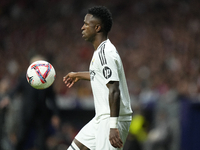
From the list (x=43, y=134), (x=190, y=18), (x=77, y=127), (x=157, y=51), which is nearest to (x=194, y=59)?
(x=157, y=51)

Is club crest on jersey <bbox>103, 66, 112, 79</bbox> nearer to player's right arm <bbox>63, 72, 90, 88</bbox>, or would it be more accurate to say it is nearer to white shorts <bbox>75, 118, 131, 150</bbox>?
white shorts <bbox>75, 118, 131, 150</bbox>

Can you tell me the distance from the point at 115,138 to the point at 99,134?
1.17ft

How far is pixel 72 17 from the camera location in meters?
16.9

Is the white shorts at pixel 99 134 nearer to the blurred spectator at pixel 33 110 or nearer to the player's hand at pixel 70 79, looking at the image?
the player's hand at pixel 70 79

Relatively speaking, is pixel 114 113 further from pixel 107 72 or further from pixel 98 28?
pixel 98 28

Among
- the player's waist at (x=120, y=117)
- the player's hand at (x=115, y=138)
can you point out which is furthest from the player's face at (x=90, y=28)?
the player's hand at (x=115, y=138)

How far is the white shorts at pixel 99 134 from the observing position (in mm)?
3494

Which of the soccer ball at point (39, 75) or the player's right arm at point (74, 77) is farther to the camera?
the player's right arm at point (74, 77)

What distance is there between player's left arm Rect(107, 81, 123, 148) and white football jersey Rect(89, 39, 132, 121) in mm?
142

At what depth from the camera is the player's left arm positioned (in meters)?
3.26

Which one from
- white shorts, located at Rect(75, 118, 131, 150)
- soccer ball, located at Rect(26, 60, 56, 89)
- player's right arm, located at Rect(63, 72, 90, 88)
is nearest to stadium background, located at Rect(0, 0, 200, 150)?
player's right arm, located at Rect(63, 72, 90, 88)

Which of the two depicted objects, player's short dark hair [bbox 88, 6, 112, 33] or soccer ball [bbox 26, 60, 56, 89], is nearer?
player's short dark hair [bbox 88, 6, 112, 33]

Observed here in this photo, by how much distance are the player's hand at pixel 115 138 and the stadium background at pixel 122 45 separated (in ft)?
15.1

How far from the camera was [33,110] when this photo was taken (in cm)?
613
